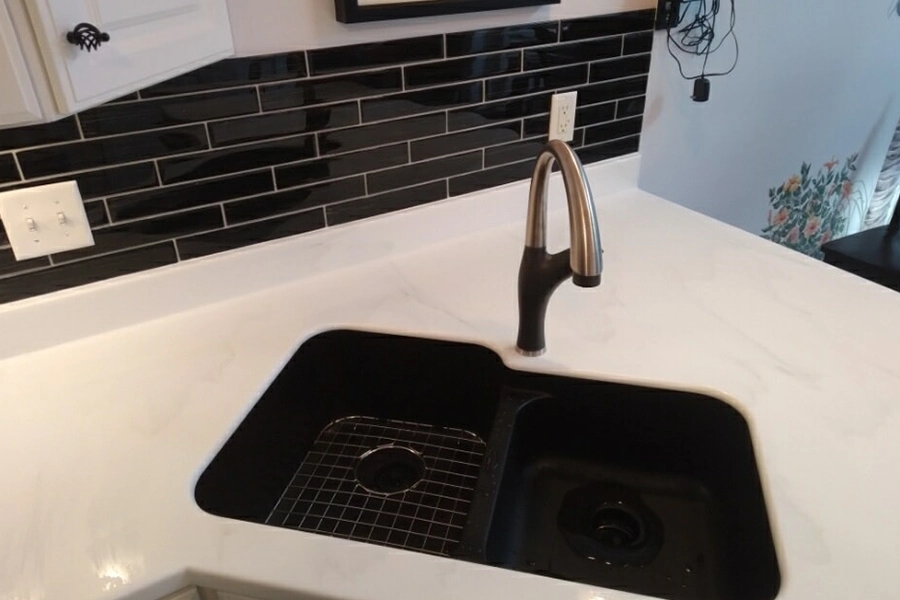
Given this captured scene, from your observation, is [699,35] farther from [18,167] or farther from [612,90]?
[18,167]

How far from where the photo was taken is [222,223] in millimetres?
1141

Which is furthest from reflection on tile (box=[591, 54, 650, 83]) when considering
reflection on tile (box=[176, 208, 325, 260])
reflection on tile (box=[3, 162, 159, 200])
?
reflection on tile (box=[3, 162, 159, 200])

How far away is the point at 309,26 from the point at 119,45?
43cm

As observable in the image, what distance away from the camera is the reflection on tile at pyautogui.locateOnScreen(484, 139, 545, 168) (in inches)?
53.3

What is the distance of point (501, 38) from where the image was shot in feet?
4.11

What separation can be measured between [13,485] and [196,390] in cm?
24

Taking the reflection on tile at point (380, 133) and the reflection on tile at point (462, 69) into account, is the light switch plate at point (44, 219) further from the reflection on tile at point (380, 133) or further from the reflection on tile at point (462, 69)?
the reflection on tile at point (462, 69)

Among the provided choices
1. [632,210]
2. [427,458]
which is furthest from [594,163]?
[427,458]

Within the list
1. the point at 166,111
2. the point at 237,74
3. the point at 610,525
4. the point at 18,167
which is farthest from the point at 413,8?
the point at 610,525

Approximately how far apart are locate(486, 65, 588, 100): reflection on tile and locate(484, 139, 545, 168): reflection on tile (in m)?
0.10

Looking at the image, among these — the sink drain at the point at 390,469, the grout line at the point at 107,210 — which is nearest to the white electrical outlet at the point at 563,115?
the sink drain at the point at 390,469

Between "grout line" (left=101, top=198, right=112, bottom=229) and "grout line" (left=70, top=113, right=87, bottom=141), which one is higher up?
"grout line" (left=70, top=113, right=87, bottom=141)

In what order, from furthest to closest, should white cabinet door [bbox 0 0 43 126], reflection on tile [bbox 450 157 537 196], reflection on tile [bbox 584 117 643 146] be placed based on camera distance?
reflection on tile [bbox 584 117 643 146], reflection on tile [bbox 450 157 537 196], white cabinet door [bbox 0 0 43 126]

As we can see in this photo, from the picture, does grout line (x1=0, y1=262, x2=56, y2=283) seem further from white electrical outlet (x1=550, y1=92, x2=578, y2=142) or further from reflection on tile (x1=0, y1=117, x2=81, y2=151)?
white electrical outlet (x1=550, y1=92, x2=578, y2=142)
